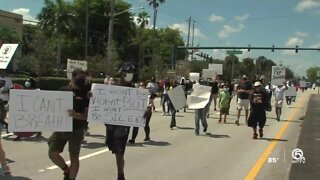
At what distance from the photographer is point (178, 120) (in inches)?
829

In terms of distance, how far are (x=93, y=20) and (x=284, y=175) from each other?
69.1 m

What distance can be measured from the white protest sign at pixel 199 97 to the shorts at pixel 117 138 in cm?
821

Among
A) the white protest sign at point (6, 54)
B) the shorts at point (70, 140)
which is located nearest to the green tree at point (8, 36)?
the white protest sign at point (6, 54)

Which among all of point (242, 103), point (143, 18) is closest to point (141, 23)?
point (143, 18)

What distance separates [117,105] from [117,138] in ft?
1.59

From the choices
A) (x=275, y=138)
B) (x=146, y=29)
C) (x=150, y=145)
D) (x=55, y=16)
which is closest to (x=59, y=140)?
(x=150, y=145)

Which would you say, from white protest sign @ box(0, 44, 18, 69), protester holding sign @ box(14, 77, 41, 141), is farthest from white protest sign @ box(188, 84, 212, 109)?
white protest sign @ box(0, 44, 18, 69)

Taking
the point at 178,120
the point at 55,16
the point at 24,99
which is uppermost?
the point at 55,16

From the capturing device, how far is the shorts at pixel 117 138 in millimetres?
7715

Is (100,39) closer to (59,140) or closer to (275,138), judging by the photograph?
(275,138)

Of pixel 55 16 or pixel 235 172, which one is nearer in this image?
pixel 235 172

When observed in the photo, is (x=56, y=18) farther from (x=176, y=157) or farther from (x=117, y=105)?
(x=117, y=105)

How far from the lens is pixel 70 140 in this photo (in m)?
7.29

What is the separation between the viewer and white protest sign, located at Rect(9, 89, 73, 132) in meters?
7.21
